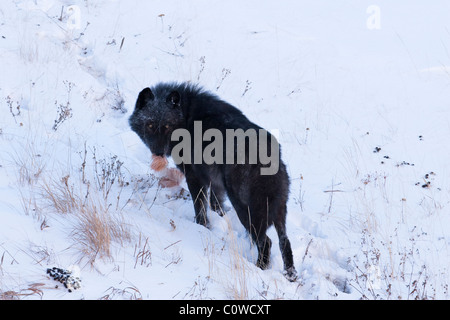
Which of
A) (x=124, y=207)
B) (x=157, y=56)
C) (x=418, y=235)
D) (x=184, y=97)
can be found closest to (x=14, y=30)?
(x=157, y=56)

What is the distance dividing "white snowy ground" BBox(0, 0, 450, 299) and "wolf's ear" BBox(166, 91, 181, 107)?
103 cm

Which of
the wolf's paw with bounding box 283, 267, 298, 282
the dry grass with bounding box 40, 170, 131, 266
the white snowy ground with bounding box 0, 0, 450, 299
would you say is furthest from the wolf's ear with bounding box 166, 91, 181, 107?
the wolf's paw with bounding box 283, 267, 298, 282

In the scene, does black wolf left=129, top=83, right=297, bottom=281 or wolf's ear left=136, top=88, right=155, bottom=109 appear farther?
wolf's ear left=136, top=88, right=155, bottom=109

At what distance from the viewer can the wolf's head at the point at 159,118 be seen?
5617 mm

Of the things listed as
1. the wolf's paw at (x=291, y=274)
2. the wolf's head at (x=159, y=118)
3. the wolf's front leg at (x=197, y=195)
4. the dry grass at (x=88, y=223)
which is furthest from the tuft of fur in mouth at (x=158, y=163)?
the wolf's paw at (x=291, y=274)

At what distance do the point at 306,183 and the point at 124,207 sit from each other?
2604mm

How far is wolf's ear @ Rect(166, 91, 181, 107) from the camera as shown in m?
5.53

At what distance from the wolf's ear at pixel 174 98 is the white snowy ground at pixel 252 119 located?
1026 millimetres

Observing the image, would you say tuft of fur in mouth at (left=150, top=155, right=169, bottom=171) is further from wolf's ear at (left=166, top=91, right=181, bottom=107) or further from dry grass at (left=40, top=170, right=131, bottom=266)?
dry grass at (left=40, top=170, right=131, bottom=266)

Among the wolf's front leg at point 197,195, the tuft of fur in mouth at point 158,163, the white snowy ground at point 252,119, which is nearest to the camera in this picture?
the white snowy ground at point 252,119

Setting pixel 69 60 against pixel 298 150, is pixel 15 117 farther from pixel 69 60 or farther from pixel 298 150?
pixel 298 150

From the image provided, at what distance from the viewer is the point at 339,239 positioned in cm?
534

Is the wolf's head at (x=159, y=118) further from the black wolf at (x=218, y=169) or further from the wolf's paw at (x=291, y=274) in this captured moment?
the wolf's paw at (x=291, y=274)
